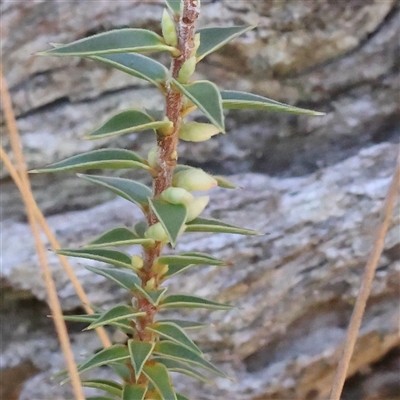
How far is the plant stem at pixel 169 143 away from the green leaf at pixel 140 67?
0.5 inches

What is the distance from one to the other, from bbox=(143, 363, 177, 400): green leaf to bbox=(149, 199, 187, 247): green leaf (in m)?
0.19

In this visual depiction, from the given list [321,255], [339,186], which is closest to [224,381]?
[321,255]

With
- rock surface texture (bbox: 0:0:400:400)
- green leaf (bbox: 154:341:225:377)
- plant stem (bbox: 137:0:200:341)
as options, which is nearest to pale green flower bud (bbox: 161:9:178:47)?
plant stem (bbox: 137:0:200:341)

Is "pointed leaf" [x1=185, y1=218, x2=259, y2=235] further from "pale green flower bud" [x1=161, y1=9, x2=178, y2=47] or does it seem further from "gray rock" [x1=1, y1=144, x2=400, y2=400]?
"gray rock" [x1=1, y1=144, x2=400, y2=400]

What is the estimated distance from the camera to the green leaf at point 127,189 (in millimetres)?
435

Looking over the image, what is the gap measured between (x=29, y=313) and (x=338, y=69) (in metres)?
0.78

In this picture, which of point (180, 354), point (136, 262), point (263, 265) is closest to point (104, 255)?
point (136, 262)

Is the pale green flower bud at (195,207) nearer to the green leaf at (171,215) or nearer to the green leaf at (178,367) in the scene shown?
the green leaf at (171,215)

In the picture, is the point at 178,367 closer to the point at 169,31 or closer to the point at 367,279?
the point at 367,279

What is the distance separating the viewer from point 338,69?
91 centimetres

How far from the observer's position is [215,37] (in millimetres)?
402

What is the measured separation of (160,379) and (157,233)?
16 centimetres

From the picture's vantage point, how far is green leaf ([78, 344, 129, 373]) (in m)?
0.46

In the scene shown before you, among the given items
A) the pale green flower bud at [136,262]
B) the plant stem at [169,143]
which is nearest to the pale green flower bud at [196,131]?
the plant stem at [169,143]
